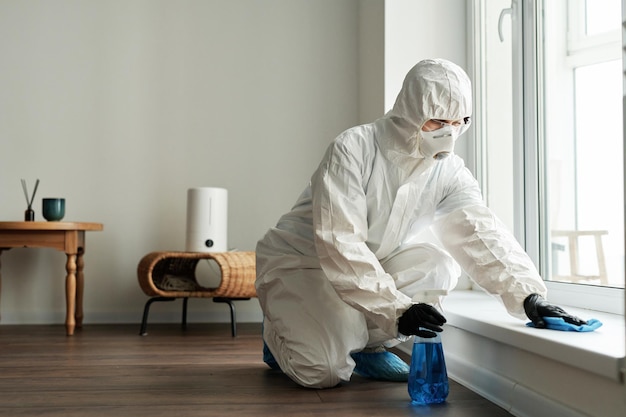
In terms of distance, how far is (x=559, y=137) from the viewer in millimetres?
2723

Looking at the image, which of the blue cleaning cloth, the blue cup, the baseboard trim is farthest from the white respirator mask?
the blue cup

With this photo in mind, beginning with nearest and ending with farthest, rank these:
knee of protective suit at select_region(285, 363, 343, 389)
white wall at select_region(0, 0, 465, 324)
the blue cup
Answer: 1. knee of protective suit at select_region(285, 363, 343, 389)
2. the blue cup
3. white wall at select_region(0, 0, 465, 324)

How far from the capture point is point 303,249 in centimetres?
244

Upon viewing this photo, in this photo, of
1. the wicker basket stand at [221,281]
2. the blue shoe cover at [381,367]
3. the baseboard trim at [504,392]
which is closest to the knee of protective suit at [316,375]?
the blue shoe cover at [381,367]

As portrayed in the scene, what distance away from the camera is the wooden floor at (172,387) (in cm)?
191

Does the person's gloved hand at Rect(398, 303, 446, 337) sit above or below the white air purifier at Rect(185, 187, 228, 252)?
below

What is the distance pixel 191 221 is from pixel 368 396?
77.5 inches

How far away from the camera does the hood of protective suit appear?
1991mm

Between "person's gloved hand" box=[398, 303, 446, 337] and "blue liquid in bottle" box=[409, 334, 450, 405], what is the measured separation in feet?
0.18

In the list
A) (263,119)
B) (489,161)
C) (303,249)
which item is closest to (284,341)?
(303,249)

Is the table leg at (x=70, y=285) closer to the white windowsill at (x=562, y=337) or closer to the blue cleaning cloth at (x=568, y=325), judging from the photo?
the white windowsill at (x=562, y=337)

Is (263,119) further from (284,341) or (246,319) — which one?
(284,341)

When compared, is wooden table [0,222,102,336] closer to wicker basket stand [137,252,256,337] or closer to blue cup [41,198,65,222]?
blue cup [41,198,65,222]

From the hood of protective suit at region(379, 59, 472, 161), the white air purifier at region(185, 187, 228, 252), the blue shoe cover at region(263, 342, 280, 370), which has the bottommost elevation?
the blue shoe cover at region(263, 342, 280, 370)
